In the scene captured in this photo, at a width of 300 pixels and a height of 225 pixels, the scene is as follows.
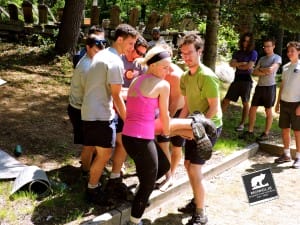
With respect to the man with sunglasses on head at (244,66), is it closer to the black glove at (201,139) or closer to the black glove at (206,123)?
the black glove at (206,123)

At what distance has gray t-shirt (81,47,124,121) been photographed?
14.4 ft

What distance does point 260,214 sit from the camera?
531cm

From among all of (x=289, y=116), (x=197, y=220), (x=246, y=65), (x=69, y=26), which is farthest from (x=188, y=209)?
(x=69, y=26)

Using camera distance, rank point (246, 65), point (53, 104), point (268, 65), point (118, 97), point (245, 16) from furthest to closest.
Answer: point (245, 16), point (53, 104), point (246, 65), point (268, 65), point (118, 97)

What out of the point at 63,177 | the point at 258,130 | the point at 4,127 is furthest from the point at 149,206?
the point at 258,130

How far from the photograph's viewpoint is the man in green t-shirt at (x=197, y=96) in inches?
173

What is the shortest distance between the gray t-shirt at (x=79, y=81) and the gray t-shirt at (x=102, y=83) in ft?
1.58

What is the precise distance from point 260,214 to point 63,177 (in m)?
2.51

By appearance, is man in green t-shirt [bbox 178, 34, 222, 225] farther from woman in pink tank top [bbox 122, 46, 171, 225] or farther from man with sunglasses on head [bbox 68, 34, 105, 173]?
man with sunglasses on head [bbox 68, 34, 105, 173]

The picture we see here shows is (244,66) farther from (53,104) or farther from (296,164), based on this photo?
(53,104)

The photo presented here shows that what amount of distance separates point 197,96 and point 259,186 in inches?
60.3

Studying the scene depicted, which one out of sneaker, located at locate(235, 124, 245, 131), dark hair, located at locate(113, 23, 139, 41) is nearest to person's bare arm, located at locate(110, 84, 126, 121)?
dark hair, located at locate(113, 23, 139, 41)

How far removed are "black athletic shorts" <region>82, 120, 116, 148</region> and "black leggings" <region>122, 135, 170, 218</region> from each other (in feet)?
1.33

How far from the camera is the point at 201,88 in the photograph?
451 centimetres
